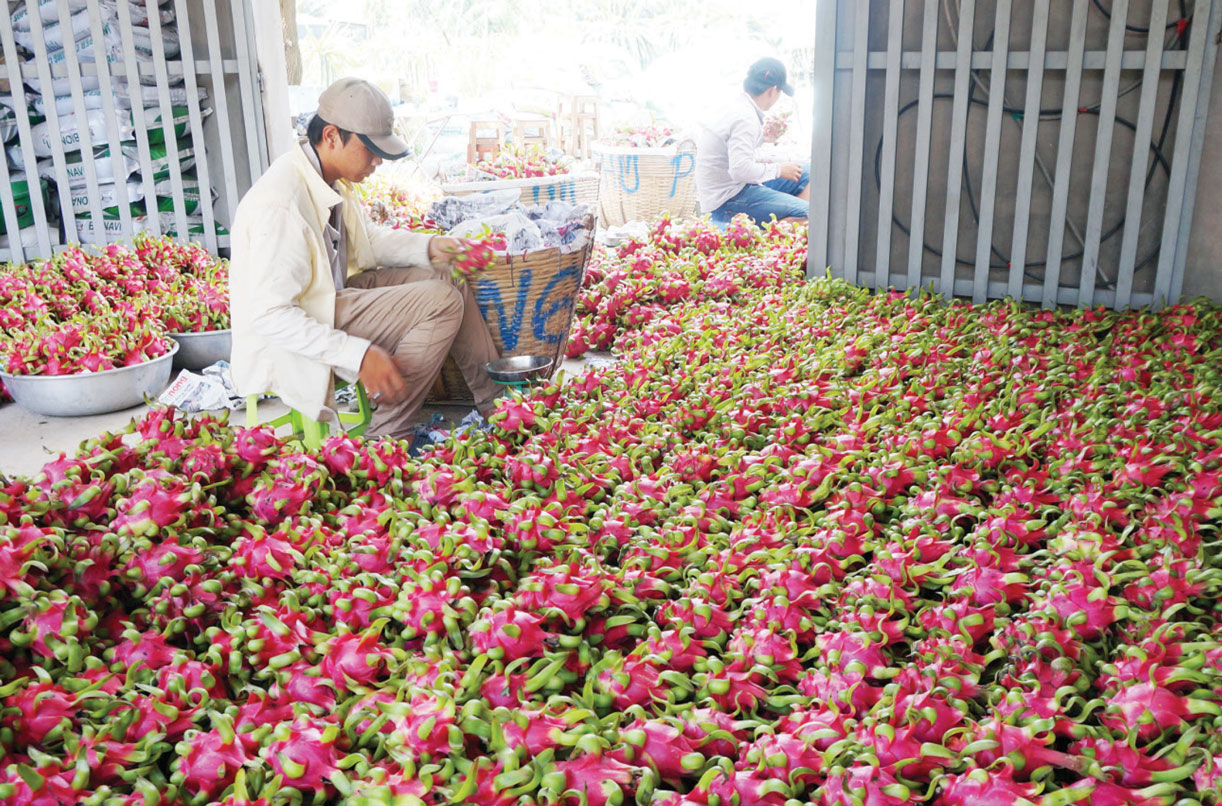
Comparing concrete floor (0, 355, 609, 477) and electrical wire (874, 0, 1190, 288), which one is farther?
electrical wire (874, 0, 1190, 288)

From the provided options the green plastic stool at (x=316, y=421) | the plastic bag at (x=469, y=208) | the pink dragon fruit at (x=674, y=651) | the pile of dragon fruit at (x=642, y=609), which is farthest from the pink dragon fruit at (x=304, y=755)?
the plastic bag at (x=469, y=208)

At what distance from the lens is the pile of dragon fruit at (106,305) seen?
3.57 metres

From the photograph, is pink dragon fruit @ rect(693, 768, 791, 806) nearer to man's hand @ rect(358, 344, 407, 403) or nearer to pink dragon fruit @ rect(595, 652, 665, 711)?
pink dragon fruit @ rect(595, 652, 665, 711)

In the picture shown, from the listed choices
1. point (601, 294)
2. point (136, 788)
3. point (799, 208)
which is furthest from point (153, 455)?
point (799, 208)

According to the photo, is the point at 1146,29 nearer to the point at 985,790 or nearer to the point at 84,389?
the point at 985,790

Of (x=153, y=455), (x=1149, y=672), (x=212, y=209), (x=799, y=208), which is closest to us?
(x=1149, y=672)

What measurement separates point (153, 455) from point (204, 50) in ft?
12.7

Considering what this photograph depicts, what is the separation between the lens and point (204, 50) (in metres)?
5.08

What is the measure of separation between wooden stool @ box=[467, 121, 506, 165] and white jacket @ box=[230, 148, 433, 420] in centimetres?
783

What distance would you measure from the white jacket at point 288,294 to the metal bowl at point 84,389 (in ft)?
2.84

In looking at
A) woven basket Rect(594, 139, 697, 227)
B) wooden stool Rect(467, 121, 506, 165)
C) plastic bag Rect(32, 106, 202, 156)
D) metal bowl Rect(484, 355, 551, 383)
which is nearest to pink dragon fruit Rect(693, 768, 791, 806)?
metal bowl Rect(484, 355, 551, 383)

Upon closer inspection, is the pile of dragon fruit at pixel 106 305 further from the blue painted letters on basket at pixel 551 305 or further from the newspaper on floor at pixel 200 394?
the blue painted letters on basket at pixel 551 305

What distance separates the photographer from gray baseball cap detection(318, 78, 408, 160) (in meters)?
2.86

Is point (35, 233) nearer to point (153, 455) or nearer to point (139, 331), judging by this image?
point (139, 331)
